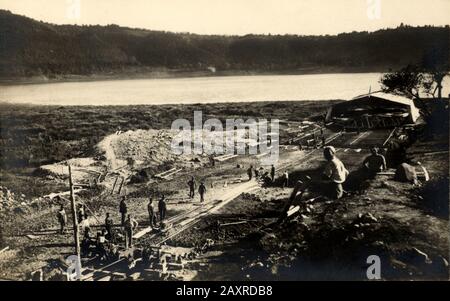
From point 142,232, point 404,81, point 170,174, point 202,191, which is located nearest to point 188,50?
point 170,174

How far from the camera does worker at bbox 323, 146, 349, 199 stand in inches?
454

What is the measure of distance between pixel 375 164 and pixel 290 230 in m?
4.66

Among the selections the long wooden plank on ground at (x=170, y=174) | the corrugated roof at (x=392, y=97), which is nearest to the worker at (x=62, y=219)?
the long wooden plank on ground at (x=170, y=174)

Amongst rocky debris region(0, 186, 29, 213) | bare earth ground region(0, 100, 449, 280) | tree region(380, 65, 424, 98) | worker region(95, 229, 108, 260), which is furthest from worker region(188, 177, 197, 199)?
tree region(380, 65, 424, 98)

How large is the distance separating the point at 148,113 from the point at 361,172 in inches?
389

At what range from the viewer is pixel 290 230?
11.1 metres

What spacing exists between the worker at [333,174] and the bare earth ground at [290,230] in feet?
1.19

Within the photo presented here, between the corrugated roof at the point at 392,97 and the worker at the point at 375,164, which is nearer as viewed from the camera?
the worker at the point at 375,164

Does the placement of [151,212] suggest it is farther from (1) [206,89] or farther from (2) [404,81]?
(2) [404,81]

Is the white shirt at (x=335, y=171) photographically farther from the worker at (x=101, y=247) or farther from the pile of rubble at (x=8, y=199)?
the pile of rubble at (x=8, y=199)

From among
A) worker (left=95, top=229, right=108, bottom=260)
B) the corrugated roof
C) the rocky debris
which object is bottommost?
worker (left=95, top=229, right=108, bottom=260)

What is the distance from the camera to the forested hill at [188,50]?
13297 mm

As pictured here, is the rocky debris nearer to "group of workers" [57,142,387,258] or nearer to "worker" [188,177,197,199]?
"group of workers" [57,142,387,258]
